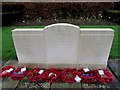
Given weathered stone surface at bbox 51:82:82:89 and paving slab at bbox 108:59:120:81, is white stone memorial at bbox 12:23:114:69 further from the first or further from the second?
weathered stone surface at bbox 51:82:82:89

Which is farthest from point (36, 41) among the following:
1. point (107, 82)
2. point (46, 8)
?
point (46, 8)

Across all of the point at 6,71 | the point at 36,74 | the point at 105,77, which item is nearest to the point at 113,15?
the point at 105,77

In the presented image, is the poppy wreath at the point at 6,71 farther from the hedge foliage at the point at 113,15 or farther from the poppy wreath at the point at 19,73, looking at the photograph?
the hedge foliage at the point at 113,15

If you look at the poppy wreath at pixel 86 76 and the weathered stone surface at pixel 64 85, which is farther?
the poppy wreath at pixel 86 76

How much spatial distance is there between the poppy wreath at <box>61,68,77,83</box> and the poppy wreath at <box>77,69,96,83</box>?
142mm

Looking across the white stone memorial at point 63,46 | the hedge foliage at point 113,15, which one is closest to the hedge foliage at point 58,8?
the hedge foliage at point 113,15

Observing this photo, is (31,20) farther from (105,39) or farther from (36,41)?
(105,39)

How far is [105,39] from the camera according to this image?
260 centimetres

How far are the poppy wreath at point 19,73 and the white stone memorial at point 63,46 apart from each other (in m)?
0.16

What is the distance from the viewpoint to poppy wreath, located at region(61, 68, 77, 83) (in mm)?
2533

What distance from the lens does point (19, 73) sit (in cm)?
274

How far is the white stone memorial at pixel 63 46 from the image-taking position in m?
2.55

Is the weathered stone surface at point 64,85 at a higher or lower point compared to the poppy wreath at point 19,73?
lower

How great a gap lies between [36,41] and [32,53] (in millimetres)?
373
